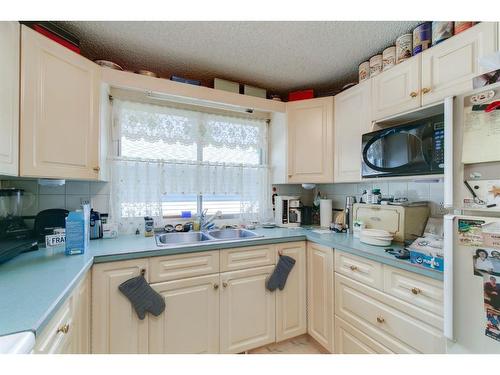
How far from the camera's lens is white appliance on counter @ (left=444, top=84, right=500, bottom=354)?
2.52ft

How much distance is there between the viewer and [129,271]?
131cm

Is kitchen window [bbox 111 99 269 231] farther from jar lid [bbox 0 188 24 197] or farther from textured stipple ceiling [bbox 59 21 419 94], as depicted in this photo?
jar lid [bbox 0 188 24 197]

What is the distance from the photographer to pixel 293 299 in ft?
5.83

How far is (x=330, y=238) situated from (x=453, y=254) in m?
0.86

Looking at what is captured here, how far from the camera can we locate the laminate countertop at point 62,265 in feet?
2.25

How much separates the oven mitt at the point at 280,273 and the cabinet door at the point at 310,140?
30.6 inches

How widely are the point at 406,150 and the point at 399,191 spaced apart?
1.90 feet

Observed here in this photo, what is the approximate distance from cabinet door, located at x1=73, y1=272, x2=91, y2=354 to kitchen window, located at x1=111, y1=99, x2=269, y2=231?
0.69 meters

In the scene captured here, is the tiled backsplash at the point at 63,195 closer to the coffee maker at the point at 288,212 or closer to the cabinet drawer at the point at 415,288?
the coffee maker at the point at 288,212

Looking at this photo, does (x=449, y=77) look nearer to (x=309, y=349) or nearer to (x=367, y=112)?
(x=367, y=112)

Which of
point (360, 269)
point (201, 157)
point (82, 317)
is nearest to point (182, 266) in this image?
point (82, 317)

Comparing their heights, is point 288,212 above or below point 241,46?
below

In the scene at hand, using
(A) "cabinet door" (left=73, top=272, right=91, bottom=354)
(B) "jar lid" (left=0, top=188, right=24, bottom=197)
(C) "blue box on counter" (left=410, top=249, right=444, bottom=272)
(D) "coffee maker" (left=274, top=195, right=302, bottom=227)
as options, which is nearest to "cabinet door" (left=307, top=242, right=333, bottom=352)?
(D) "coffee maker" (left=274, top=195, right=302, bottom=227)

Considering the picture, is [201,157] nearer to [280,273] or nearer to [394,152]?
[280,273]
